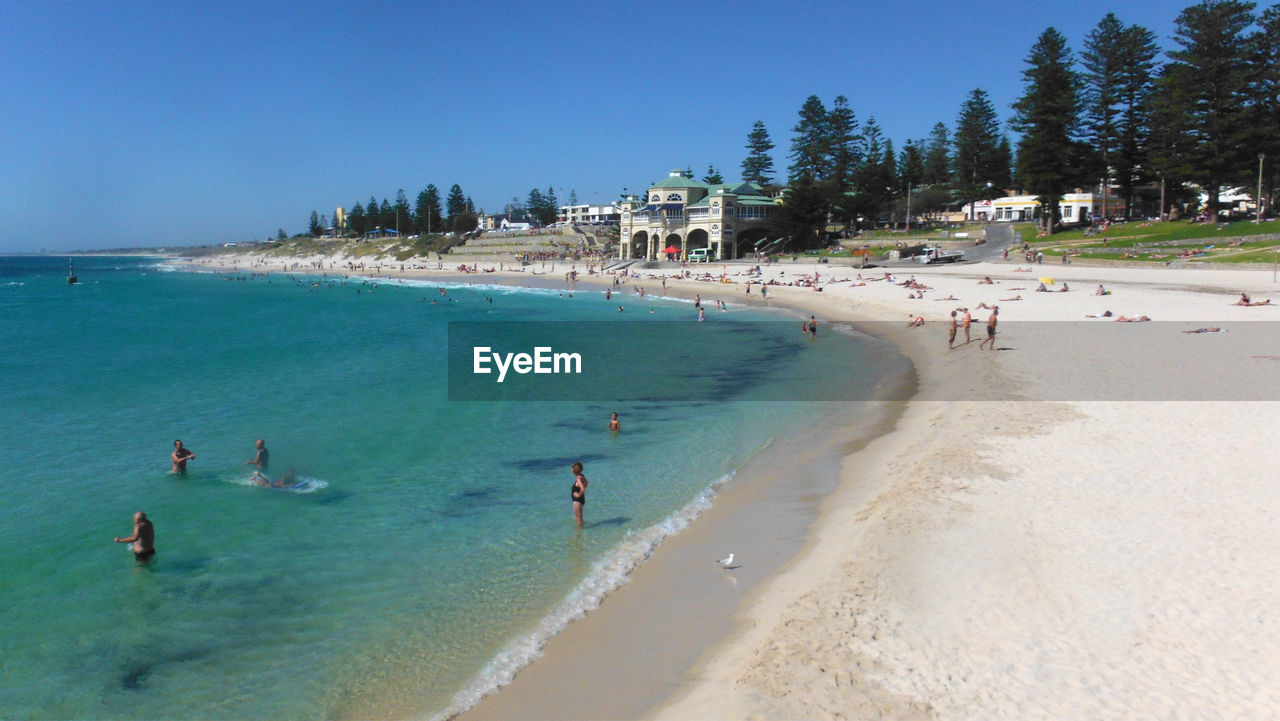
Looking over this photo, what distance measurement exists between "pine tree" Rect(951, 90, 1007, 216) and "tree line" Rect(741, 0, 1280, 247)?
0.37ft

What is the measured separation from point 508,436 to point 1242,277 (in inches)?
1279

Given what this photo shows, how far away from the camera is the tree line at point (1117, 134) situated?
4400 centimetres

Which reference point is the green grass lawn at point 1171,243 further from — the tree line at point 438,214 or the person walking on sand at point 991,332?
the tree line at point 438,214

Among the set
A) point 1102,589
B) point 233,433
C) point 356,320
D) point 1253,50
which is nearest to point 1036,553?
point 1102,589

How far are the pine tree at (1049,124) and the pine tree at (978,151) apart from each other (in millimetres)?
11936

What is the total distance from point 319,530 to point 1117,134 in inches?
2319

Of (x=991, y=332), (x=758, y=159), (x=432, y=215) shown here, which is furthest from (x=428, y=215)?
(x=991, y=332)

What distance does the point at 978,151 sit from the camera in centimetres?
6738

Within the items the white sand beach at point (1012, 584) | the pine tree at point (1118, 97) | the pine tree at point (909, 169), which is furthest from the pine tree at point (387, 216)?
the white sand beach at point (1012, 584)

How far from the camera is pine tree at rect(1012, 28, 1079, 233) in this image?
51312 millimetres

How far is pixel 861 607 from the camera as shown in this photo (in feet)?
24.2

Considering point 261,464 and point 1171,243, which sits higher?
point 1171,243

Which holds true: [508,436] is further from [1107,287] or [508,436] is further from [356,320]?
[356,320]

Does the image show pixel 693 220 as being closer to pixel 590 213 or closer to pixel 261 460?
pixel 261 460
